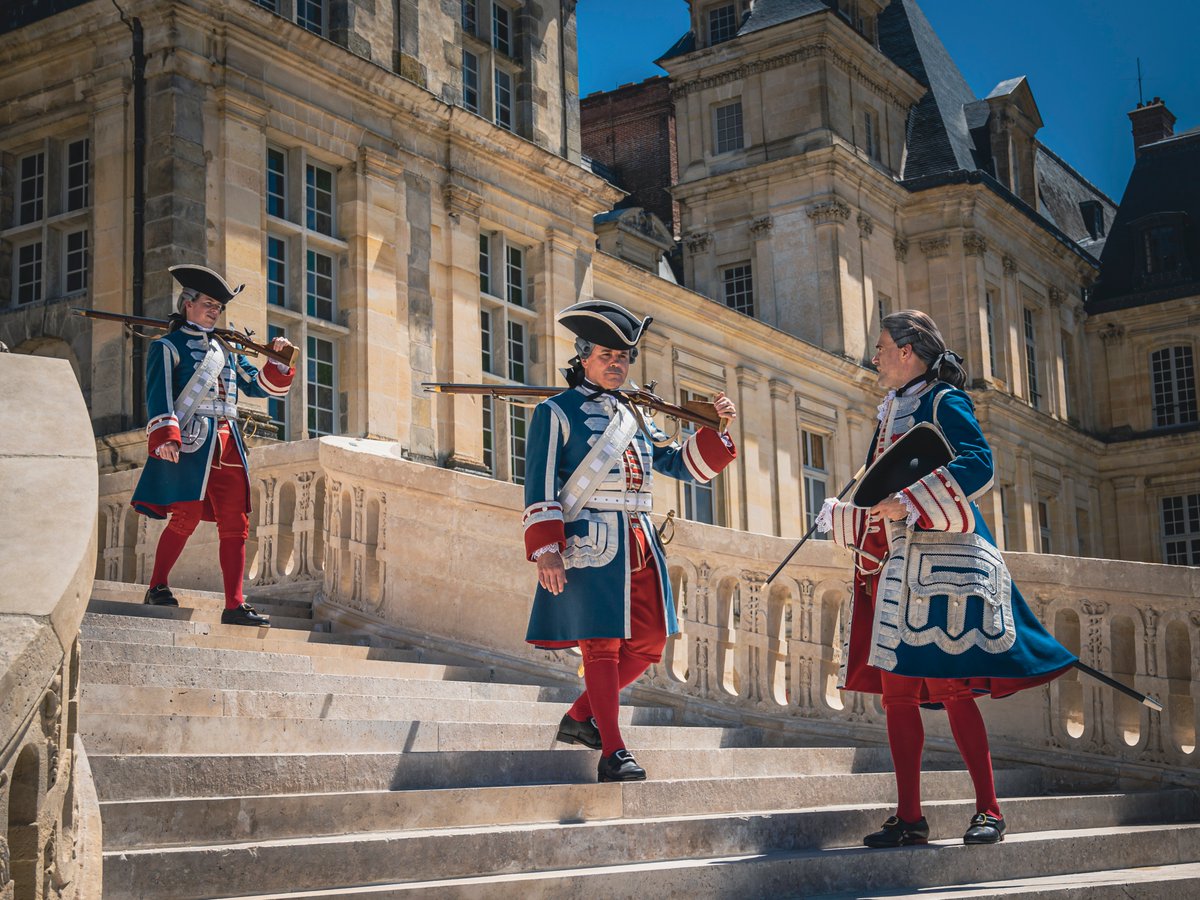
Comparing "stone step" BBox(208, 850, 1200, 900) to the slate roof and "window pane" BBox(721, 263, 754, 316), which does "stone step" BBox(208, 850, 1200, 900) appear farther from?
the slate roof

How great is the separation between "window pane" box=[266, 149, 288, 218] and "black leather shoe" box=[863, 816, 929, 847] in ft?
37.9

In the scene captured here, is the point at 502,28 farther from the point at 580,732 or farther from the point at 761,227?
the point at 580,732

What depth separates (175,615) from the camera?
8.03m

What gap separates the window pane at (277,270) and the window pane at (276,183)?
29 cm

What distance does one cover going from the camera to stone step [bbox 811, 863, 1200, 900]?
5008 mm

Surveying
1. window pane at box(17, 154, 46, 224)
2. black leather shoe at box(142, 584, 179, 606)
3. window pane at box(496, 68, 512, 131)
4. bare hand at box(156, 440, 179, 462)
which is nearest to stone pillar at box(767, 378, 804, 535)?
window pane at box(496, 68, 512, 131)

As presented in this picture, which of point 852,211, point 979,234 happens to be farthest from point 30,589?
point 979,234

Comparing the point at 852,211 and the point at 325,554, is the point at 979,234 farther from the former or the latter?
the point at 325,554

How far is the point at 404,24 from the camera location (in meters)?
17.5

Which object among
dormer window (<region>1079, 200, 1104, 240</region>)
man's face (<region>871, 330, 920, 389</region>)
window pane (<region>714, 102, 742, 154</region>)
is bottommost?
man's face (<region>871, 330, 920, 389</region>)

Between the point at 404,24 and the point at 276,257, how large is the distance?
3.42m

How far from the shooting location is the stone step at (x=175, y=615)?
7509 mm

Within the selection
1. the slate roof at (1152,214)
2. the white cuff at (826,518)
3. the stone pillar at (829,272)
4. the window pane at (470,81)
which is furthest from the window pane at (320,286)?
the slate roof at (1152,214)

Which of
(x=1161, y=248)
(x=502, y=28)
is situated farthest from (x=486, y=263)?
(x=1161, y=248)
